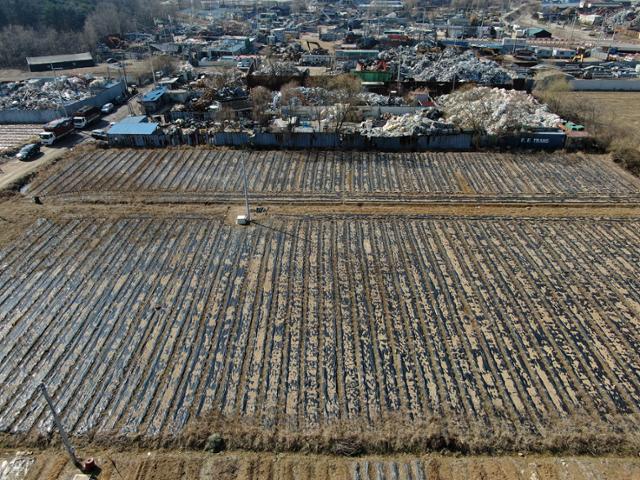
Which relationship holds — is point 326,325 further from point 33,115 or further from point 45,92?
point 45,92

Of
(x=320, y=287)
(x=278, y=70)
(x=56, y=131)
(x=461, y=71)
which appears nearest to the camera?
(x=320, y=287)

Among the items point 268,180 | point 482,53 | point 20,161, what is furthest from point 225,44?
point 268,180

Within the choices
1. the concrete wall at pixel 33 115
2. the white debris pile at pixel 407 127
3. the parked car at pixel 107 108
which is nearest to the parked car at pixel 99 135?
the concrete wall at pixel 33 115

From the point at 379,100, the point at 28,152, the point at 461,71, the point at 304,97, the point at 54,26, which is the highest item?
the point at 54,26

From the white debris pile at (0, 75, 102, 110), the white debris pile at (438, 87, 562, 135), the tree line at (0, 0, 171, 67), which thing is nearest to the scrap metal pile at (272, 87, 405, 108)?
the white debris pile at (438, 87, 562, 135)

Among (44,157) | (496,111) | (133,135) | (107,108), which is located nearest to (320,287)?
(133,135)

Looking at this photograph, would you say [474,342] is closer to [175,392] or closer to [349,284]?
[349,284]

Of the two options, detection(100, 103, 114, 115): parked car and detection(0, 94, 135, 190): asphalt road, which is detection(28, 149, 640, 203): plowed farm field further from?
detection(100, 103, 114, 115): parked car
